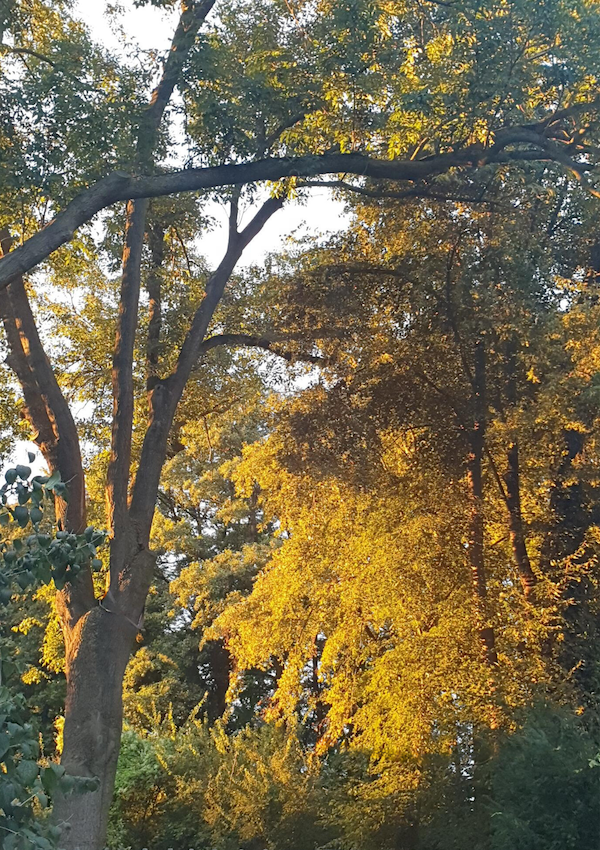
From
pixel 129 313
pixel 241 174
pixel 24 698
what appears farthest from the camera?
pixel 129 313

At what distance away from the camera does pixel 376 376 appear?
34.1ft

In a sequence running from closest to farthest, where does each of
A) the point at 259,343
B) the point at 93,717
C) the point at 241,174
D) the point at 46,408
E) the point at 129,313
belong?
the point at 93,717 < the point at 241,174 < the point at 46,408 < the point at 129,313 < the point at 259,343

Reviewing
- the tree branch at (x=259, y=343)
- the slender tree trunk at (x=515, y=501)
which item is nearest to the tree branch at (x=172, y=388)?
the tree branch at (x=259, y=343)

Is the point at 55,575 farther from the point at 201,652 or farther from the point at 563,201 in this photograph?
the point at 201,652

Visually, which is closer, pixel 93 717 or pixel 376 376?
pixel 93 717

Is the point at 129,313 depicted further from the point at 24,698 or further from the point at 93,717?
the point at 24,698

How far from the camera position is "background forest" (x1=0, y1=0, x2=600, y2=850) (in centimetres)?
713

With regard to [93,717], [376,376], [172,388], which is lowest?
[93,717]

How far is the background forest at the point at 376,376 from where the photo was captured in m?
7.13

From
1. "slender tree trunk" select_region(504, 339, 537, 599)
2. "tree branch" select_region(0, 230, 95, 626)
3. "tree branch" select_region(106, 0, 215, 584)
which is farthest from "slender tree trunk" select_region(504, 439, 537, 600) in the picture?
"tree branch" select_region(0, 230, 95, 626)

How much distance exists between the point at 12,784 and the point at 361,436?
858cm

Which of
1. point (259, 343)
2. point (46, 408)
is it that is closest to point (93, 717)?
point (46, 408)

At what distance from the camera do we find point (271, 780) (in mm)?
11281

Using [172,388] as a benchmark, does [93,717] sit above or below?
below
